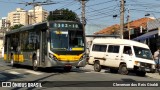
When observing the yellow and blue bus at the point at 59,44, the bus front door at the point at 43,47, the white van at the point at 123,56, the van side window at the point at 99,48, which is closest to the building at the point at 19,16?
the van side window at the point at 99,48

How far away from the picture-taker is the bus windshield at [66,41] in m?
24.2

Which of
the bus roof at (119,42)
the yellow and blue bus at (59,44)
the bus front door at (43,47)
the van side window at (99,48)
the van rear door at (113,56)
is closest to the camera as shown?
the yellow and blue bus at (59,44)

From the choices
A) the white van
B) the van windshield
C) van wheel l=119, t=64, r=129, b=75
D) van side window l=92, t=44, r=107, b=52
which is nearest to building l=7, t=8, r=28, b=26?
van side window l=92, t=44, r=107, b=52

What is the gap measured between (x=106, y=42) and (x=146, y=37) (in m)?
11.8

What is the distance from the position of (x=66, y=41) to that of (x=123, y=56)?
12.7ft

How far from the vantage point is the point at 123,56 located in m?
25.3

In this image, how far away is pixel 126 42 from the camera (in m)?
25.7

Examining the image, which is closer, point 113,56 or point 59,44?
point 59,44

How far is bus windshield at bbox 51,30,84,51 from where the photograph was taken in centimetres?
2423

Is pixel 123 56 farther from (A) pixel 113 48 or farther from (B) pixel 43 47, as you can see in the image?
(B) pixel 43 47

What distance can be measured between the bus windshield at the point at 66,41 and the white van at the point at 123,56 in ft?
8.87

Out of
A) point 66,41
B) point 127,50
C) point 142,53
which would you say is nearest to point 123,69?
point 127,50

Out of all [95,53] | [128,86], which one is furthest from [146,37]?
[128,86]

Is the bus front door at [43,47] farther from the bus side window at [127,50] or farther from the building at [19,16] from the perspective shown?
the building at [19,16]
